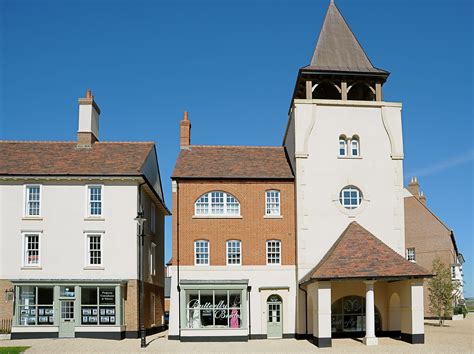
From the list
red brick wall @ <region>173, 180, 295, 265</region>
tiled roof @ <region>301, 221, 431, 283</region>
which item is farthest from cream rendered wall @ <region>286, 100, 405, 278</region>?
tiled roof @ <region>301, 221, 431, 283</region>

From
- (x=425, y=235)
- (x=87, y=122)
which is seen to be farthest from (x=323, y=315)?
(x=425, y=235)

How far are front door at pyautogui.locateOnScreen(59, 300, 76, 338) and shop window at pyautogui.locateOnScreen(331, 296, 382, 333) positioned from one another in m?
14.1

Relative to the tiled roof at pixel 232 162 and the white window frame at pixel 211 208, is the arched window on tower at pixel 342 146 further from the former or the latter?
the white window frame at pixel 211 208

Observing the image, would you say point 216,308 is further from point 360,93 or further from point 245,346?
point 360,93

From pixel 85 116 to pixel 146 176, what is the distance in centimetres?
552

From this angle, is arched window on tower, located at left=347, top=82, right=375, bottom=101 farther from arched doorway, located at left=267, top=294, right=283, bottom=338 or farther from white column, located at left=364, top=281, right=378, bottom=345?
arched doorway, located at left=267, top=294, right=283, bottom=338

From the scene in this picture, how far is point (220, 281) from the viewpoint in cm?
3209

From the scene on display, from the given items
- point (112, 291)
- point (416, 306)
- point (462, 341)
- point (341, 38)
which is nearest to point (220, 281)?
point (112, 291)

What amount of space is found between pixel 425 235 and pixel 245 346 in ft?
97.4

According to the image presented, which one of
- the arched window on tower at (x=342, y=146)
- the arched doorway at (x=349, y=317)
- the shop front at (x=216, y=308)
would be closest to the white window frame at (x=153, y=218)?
the shop front at (x=216, y=308)

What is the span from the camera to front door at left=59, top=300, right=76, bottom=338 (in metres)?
31.8

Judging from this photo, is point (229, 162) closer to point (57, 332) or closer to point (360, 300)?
point (360, 300)

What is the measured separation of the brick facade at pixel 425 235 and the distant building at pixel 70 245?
1123 inches

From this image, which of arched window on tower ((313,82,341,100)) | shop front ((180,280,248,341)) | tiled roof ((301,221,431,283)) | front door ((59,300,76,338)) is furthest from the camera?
arched window on tower ((313,82,341,100))
